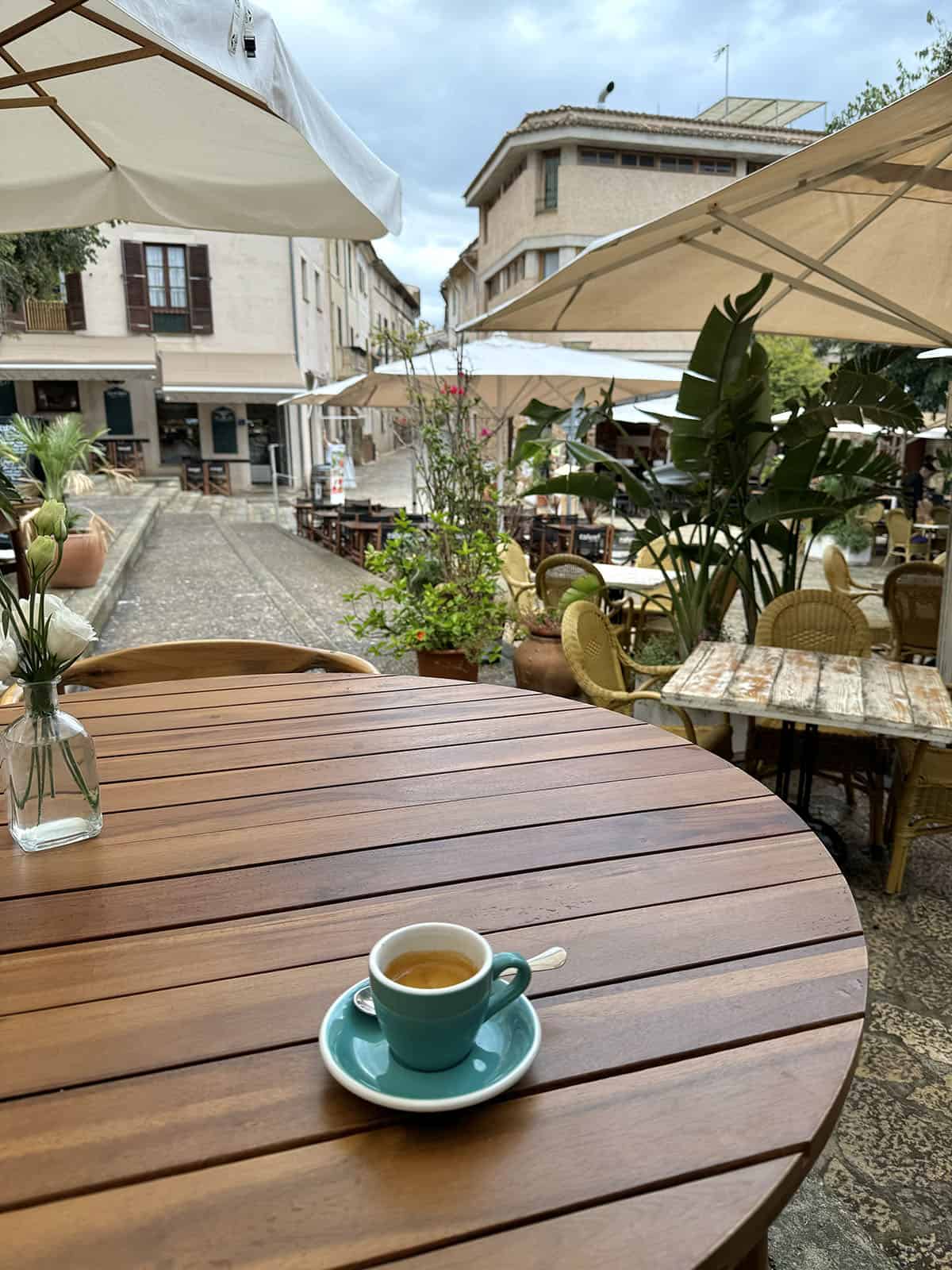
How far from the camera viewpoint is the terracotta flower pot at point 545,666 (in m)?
4.81

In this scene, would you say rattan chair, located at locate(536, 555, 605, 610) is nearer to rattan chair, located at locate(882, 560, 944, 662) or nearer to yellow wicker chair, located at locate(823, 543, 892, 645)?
yellow wicker chair, located at locate(823, 543, 892, 645)

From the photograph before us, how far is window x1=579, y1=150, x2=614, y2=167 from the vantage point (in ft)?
87.7

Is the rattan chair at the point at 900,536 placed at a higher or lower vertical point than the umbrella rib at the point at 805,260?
lower

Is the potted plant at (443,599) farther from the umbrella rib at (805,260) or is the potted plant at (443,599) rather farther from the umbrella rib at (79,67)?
the umbrella rib at (79,67)

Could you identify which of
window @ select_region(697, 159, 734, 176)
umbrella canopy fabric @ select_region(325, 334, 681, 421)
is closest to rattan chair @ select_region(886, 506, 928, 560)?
umbrella canopy fabric @ select_region(325, 334, 681, 421)

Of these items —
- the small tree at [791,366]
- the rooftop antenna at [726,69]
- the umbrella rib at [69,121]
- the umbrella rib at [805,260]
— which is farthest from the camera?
the rooftop antenna at [726,69]

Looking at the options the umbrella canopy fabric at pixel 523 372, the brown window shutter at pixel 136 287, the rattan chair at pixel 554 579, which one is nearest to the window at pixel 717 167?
the brown window shutter at pixel 136 287

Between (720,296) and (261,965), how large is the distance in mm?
4730

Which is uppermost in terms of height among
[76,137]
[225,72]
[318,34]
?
[318,34]

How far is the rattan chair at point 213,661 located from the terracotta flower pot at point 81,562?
5.38m

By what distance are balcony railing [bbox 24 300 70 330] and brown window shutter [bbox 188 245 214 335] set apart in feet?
10.4

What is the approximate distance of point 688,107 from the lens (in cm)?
3594

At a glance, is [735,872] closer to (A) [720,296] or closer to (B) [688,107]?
(A) [720,296]

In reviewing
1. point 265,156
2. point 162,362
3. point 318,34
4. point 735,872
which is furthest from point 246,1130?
point 162,362
